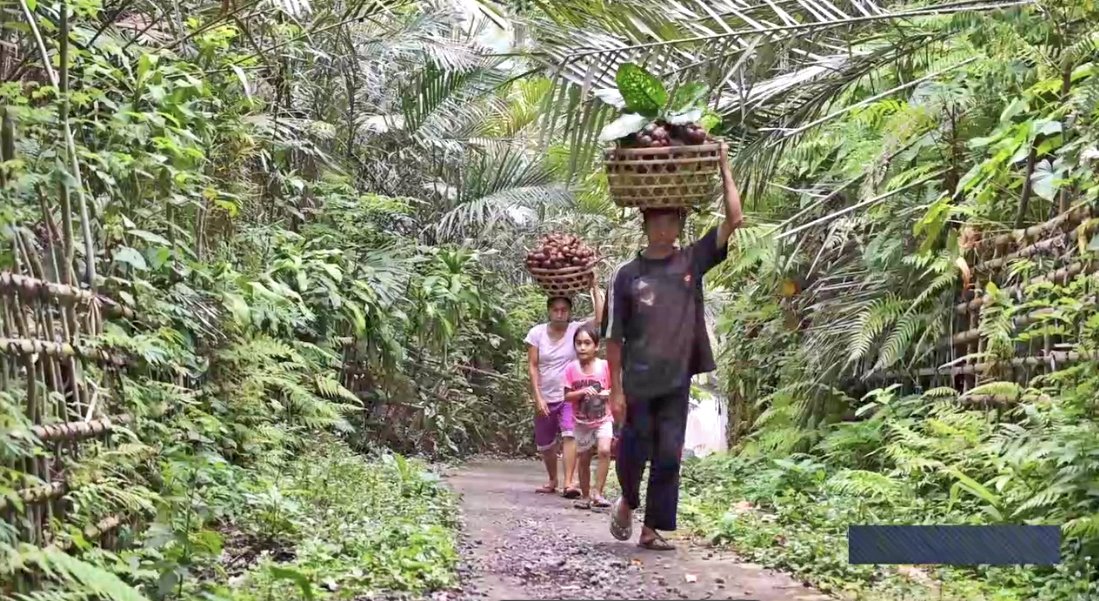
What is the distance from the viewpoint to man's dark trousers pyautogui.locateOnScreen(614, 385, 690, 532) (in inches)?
176

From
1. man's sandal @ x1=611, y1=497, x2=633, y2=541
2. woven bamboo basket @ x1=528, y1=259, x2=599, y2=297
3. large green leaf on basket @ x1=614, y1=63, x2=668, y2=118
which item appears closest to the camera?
large green leaf on basket @ x1=614, y1=63, x2=668, y2=118

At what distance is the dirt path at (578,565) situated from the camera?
3143 mm

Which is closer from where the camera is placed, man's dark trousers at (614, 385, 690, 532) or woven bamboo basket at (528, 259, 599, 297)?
man's dark trousers at (614, 385, 690, 532)

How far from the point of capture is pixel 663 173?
4047 mm

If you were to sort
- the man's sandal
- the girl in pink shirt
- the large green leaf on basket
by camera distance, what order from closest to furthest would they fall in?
the large green leaf on basket
the man's sandal
the girl in pink shirt

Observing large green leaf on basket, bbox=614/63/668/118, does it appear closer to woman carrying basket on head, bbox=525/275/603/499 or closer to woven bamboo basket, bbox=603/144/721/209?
woven bamboo basket, bbox=603/144/721/209

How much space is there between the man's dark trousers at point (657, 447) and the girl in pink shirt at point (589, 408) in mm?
2243

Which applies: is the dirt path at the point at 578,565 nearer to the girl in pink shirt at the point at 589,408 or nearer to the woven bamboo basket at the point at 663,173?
the girl in pink shirt at the point at 589,408

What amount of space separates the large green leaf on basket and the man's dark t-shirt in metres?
0.59

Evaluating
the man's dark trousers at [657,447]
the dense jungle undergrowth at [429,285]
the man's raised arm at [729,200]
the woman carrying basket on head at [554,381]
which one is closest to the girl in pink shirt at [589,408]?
the woman carrying basket on head at [554,381]

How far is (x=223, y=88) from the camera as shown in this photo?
249 inches

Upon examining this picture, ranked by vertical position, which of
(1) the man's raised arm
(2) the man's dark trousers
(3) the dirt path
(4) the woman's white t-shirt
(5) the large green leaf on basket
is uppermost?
(5) the large green leaf on basket

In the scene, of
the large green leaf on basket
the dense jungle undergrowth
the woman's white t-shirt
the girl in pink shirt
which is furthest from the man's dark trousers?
the woman's white t-shirt

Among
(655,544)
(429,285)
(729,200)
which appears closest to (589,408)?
(655,544)
